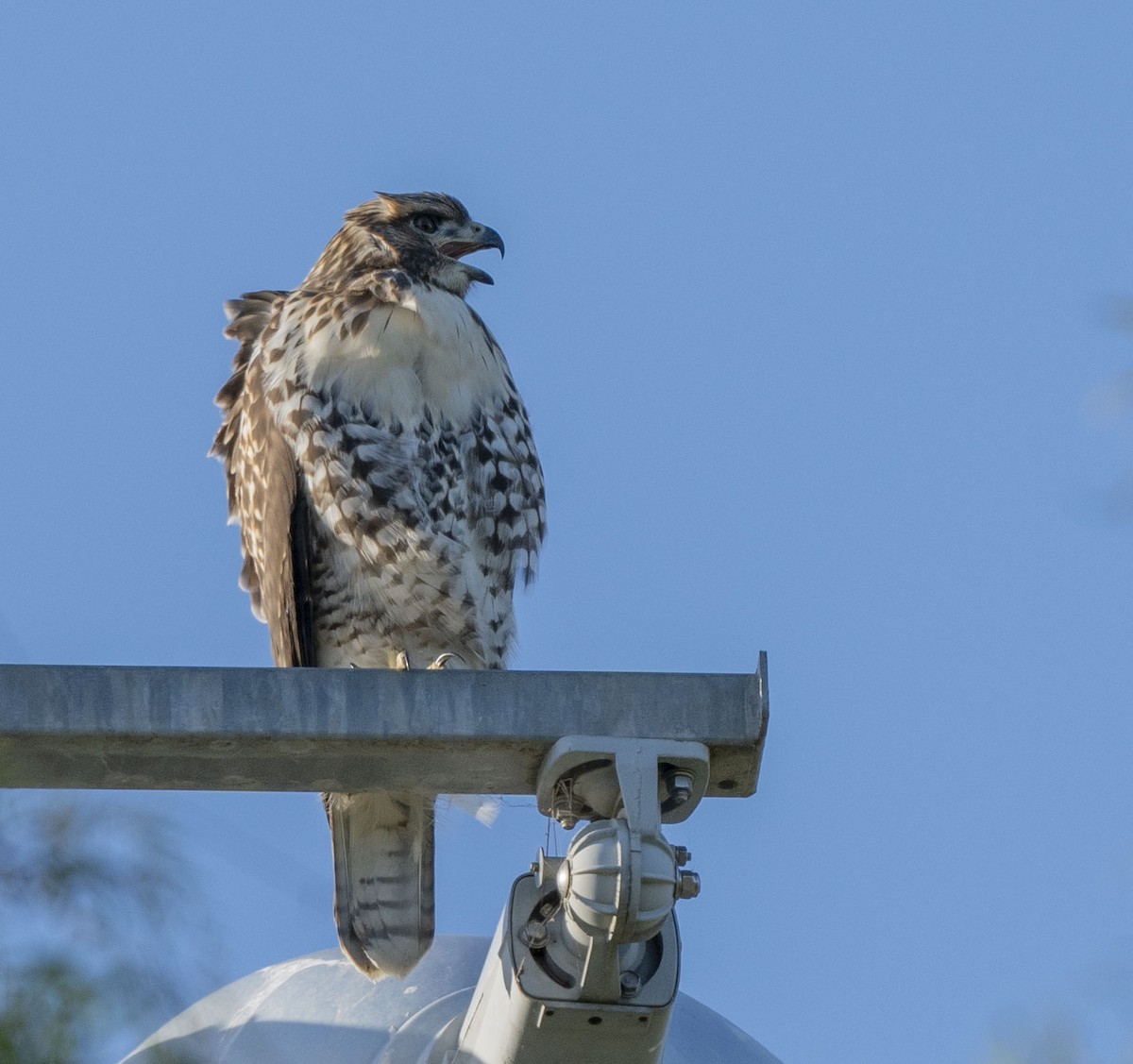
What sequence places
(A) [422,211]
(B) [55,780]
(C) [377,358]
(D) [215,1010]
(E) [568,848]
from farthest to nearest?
(A) [422,211]
(C) [377,358]
(D) [215,1010]
(B) [55,780]
(E) [568,848]

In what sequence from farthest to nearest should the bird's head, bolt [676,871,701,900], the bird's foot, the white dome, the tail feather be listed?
the bird's head
the bird's foot
the tail feather
the white dome
bolt [676,871,701,900]

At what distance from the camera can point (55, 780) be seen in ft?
12.6

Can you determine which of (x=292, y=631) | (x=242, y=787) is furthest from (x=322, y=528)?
(x=242, y=787)

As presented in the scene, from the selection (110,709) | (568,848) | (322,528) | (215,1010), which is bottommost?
(215,1010)

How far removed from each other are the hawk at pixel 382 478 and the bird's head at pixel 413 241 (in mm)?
64

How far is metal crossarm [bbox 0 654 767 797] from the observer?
3.78 m

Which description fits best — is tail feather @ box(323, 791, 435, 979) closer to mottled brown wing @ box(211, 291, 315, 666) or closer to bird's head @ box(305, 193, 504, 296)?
mottled brown wing @ box(211, 291, 315, 666)

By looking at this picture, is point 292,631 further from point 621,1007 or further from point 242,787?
point 621,1007

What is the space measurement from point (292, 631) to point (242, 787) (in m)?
1.99

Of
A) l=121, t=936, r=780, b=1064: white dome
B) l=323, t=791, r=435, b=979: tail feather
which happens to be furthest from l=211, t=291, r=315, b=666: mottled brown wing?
l=121, t=936, r=780, b=1064: white dome

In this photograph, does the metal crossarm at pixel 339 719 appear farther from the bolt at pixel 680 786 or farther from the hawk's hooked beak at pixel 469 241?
the hawk's hooked beak at pixel 469 241

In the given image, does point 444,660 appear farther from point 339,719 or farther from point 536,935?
→ point 536,935

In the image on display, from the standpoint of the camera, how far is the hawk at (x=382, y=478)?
229 inches

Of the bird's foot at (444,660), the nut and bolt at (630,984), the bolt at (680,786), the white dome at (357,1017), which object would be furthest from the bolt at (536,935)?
the bird's foot at (444,660)
